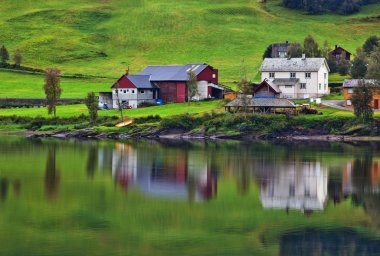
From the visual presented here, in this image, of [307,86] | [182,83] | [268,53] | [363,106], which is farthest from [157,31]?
[363,106]

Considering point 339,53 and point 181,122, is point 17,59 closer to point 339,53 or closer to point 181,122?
point 339,53

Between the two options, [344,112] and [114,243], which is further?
[344,112]

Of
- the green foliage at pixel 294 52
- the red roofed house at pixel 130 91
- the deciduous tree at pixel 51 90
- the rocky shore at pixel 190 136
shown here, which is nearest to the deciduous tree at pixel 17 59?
the red roofed house at pixel 130 91

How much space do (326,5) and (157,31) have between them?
4198 cm

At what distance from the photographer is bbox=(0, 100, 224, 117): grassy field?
10488 centimetres

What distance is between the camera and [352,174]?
213ft

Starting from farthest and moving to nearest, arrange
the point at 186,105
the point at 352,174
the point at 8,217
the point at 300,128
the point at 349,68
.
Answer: the point at 349,68 < the point at 186,105 < the point at 300,128 < the point at 352,174 < the point at 8,217

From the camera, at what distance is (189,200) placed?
53844 millimetres

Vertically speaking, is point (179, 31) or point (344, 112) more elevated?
point (179, 31)

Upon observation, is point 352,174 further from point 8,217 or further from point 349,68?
point 349,68

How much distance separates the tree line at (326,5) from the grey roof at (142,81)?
80.8 meters

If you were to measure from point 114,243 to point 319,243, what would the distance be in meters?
9.52

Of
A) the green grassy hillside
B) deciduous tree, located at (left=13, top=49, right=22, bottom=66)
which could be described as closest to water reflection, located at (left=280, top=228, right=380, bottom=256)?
the green grassy hillside

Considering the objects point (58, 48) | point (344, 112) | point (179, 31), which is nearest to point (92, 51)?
point (58, 48)
